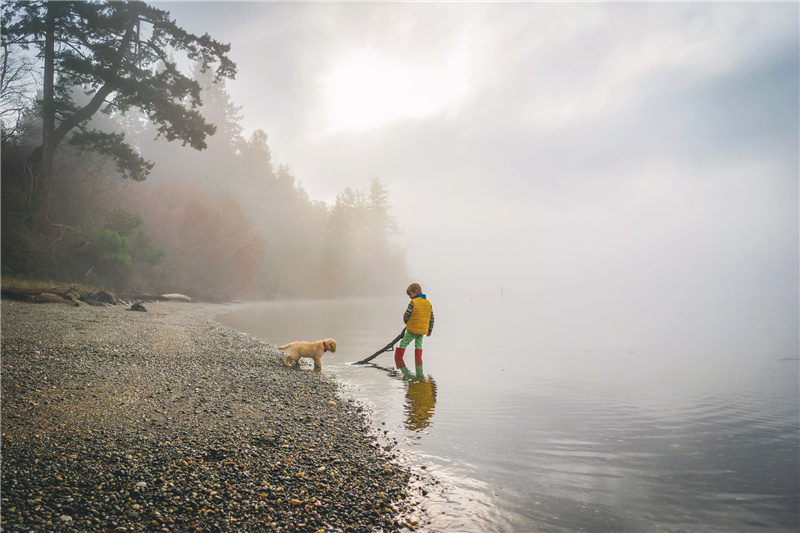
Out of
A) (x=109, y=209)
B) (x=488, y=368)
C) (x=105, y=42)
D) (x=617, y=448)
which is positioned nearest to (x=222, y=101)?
(x=109, y=209)

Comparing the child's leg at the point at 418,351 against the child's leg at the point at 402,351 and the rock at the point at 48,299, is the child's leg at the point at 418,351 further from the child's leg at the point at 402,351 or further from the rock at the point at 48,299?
the rock at the point at 48,299

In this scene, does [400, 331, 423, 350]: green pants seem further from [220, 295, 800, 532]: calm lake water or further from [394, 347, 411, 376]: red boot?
[220, 295, 800, 532]: calm lake water

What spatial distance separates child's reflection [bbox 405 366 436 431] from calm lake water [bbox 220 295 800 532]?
0.04 m

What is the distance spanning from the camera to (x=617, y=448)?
269 inches

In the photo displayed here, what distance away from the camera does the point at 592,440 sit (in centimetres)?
720

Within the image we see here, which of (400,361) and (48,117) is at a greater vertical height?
(48,117)

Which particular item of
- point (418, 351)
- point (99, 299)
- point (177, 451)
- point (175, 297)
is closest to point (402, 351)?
point (418, 351)

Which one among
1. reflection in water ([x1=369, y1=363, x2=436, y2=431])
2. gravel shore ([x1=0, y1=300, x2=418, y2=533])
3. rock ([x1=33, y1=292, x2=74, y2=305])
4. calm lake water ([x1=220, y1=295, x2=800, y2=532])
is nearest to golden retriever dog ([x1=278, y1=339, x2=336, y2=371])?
calm lake water ([x1=220, y1=295, x2=800, y2=532])

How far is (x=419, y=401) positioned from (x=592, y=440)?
11.5ft

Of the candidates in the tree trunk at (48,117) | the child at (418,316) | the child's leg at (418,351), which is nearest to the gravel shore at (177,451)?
the child at (418,316)

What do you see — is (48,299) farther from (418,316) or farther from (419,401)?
(419,401)

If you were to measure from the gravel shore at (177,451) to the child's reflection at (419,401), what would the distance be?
98 cm

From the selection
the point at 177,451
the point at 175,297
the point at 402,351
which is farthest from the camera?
the point at 175,297

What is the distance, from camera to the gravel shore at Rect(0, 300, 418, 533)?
370 centimetres
